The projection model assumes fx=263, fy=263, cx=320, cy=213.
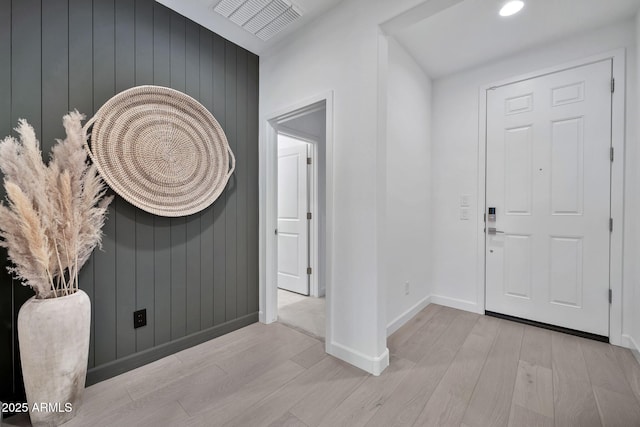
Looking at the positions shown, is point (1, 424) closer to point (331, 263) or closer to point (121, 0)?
point (331, 263)

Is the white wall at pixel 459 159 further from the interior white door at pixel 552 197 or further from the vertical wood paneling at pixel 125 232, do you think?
the vertical wood paneling at pixel 125 232

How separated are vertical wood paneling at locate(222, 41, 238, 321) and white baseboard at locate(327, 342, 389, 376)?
0.98 metres

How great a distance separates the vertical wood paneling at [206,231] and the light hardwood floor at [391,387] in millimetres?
276

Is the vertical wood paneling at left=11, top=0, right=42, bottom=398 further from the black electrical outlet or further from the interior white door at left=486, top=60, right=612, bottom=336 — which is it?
the interior white door at left=486, top=60, right=612, bottom=336

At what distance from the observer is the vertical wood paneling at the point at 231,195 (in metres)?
2.28

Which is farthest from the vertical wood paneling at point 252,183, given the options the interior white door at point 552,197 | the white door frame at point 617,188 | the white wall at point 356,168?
the white door frame at point 617,188

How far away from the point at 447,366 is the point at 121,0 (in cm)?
323

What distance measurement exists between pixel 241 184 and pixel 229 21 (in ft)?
4.17

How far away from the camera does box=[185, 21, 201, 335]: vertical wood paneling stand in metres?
2.04

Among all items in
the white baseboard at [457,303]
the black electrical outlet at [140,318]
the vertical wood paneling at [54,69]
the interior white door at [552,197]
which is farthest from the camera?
the white baseboard at [457,303]

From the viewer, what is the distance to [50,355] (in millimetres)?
1257

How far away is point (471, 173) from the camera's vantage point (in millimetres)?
2697

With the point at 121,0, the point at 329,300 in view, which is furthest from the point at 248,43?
the point at 329,300

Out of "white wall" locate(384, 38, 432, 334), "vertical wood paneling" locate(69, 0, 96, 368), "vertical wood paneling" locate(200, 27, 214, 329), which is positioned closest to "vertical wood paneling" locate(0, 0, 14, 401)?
"vertical wood paneling" locate(69, 0, 96, 368)
